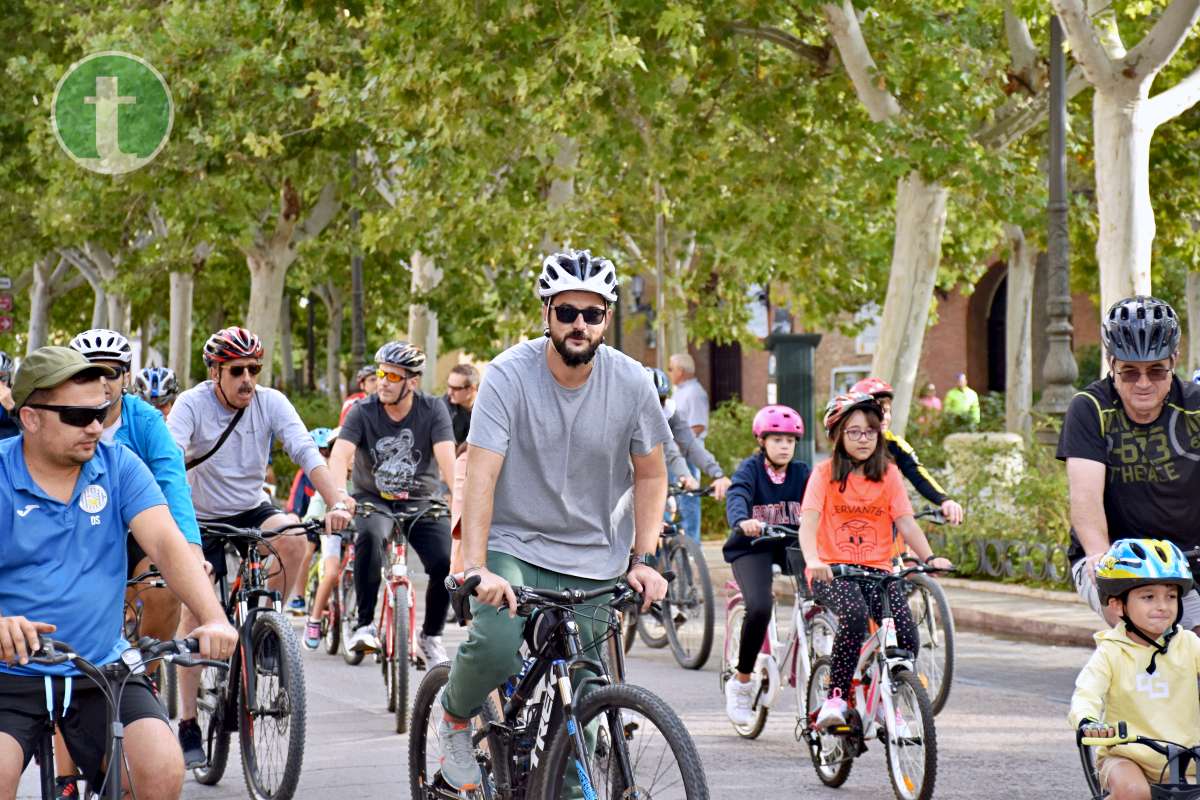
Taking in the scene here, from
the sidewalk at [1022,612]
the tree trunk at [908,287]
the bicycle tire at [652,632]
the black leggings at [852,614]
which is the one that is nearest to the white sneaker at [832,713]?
the black leggings at [852,614]

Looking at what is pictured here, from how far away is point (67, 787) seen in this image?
4.73m

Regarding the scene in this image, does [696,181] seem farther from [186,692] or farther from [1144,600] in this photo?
[1144,600]

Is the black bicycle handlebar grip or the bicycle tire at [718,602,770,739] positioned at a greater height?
the black bicycle handlebar grip

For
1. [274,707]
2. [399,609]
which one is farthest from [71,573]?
[399,609]

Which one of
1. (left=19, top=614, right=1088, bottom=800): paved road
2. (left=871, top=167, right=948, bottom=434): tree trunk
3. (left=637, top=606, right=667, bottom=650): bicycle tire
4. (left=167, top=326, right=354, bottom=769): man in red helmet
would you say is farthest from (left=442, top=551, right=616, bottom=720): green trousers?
(left=871, top=167, right=948, bottom=434): tree trunk

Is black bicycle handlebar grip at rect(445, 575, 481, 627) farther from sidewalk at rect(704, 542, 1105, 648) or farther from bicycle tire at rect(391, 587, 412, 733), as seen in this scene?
sidewalk at rect(704, 542, 1105, 648)

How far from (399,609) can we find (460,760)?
3854mm

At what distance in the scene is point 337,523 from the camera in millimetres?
8180

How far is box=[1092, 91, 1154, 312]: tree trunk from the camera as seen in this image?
15250 millimetres

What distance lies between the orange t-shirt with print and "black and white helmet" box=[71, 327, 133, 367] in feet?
9.79

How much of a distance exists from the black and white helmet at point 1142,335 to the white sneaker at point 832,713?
2236 millimetres

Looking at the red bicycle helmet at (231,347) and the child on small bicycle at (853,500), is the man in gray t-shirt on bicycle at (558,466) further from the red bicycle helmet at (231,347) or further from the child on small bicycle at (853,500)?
the red bicycle helmet at (231,347)

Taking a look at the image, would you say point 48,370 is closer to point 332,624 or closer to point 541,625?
point 541,625

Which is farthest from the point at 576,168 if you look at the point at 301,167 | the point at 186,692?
the point at 186,692
